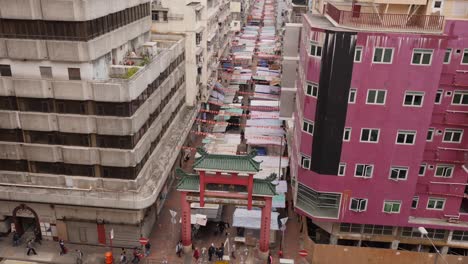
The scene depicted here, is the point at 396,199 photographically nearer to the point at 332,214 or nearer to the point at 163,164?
the point at 332,214

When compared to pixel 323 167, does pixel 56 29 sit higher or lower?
higher

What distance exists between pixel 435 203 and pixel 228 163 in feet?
65.4

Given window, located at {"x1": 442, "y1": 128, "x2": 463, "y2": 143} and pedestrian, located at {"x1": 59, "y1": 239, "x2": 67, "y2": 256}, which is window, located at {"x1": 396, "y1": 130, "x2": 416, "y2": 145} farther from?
pedestrian, located at {"x1": 59, "y1": 239, "x2": 67, "y2": 256}

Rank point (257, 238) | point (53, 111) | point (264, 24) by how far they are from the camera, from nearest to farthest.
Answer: point (53, 111) → point (257, 238) → point (264, 24)

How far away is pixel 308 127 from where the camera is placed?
37.1 metres

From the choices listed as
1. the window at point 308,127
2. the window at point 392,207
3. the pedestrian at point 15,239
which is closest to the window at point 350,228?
the window at point 392,207

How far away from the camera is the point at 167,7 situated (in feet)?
192

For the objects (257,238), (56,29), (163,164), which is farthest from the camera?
(163,164)

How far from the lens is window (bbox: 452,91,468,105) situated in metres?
34.6

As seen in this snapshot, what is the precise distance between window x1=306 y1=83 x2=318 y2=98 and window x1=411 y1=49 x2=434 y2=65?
25.9 ft

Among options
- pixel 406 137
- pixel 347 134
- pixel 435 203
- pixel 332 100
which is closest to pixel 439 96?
pixel 406 137

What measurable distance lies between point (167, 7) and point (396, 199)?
40337 mm

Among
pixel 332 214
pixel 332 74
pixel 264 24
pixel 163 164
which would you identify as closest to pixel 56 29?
pixel 163 164

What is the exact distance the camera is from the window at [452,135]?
35719 mm
